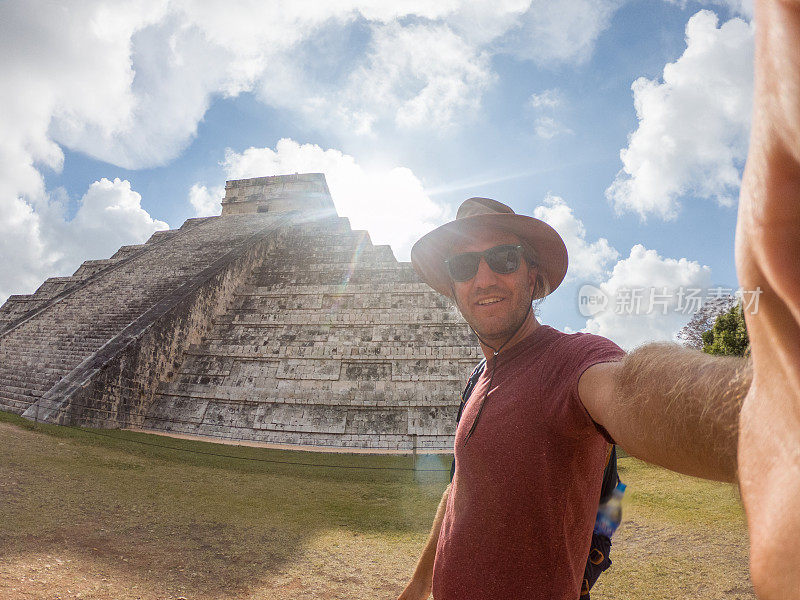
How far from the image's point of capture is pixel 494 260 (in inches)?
69.8

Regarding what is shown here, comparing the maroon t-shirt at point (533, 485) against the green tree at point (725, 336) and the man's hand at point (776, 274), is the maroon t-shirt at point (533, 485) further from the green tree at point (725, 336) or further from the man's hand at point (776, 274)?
the green tree at point (725, 336)

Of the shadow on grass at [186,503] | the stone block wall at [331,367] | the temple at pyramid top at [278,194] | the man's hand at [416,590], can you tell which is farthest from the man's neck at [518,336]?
the temple at pyramid top at [278,194]

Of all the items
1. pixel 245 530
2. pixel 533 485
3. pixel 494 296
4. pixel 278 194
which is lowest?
pixel 245 530

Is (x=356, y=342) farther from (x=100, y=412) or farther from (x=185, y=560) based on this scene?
(x=185, y=560)

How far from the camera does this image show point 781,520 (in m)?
0.40

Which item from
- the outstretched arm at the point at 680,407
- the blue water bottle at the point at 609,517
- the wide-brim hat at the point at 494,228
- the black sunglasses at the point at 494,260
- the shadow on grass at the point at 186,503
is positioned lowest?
the shadow on grass at the point at 186,503

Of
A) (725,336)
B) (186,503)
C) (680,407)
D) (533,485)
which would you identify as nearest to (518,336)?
(533,485)

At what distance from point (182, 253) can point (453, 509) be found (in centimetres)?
1816

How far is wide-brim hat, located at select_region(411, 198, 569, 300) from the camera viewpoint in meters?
1.81

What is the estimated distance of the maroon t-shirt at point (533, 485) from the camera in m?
1.24

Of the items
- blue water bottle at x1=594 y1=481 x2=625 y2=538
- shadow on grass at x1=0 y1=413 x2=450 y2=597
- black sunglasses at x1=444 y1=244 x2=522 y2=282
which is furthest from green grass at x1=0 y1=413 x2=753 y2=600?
black sunglasses at x1=444 y1=244 x2=522 y2=282

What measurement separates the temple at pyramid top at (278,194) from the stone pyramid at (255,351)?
36.2 ft

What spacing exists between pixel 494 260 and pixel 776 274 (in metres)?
1.39

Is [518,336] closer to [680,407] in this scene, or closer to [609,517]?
[609,517]
